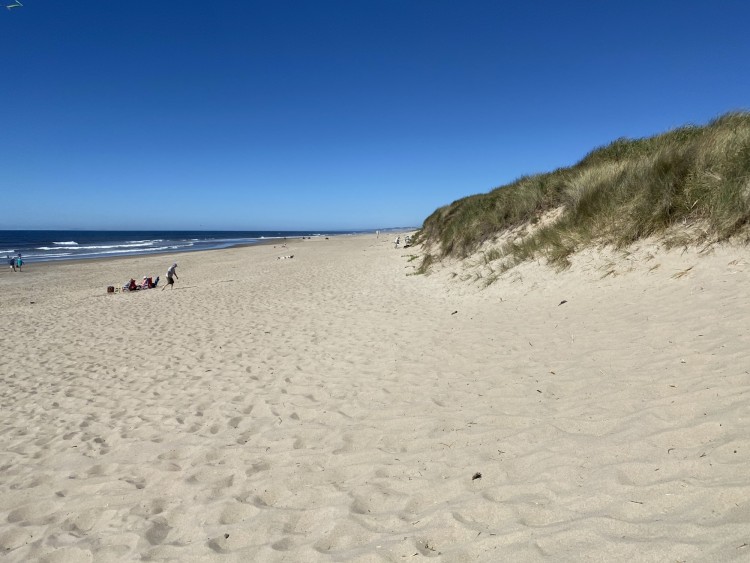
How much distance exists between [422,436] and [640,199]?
6.65 metres

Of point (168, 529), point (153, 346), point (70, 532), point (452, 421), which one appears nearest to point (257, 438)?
point (168, 529)

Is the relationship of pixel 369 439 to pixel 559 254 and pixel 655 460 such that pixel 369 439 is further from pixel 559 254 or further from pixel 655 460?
pixel 559 254

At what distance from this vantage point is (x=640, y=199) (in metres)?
7.61

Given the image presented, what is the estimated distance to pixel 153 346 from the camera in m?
8.12

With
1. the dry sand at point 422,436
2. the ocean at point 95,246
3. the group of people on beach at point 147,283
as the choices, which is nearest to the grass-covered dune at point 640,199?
the dry sand at point 422,436

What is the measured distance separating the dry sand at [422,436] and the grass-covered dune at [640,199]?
0.71m

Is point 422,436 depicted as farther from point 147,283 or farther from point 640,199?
point 147,283

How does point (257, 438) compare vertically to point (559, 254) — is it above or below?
below

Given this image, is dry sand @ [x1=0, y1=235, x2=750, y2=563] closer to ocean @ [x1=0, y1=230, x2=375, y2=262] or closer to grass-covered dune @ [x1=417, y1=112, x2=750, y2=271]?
grass-covered dune @ [x1=417, y1=112, x2=750, y2=271]

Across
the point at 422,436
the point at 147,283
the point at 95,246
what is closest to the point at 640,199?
the point at 422,436

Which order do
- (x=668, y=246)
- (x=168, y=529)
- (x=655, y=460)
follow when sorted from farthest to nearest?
(x=668, y=246)
(x=168, y=529)
(x=655, y=460)

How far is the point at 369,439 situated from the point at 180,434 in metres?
2.09

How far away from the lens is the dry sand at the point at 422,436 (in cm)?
236

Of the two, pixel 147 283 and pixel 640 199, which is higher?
pixel 640 199
